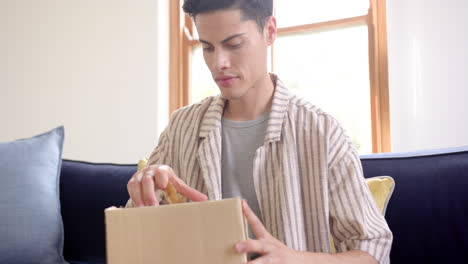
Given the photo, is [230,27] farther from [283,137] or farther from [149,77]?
[149,77]

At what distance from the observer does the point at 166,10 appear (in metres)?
2.41

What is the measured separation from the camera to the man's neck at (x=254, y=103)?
0.99 metres

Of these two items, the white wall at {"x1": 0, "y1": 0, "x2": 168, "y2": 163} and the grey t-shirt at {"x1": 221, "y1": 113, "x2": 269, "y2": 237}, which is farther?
the white wall at {"x1": 0, "y1": 0, "x2": 168, "y2": 163}

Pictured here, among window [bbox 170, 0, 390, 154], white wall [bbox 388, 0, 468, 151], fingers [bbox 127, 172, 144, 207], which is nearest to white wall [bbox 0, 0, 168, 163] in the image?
window [bbox 170, 0, 390, 154]

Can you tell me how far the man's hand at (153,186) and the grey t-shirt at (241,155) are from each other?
240mm

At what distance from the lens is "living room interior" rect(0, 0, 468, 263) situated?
1109 millimetres

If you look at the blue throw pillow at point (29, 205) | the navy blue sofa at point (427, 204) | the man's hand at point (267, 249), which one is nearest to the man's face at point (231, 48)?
the man's hand at point (267, 249)

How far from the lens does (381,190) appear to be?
1.02 meters

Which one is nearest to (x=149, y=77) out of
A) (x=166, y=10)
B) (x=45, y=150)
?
(x=166, y=10)

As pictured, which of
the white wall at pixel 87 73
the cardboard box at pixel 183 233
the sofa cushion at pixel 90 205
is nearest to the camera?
the cardboard box at pixel 183 233

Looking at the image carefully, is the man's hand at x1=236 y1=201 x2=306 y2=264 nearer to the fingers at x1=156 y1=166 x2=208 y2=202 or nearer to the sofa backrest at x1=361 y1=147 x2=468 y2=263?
the fingers at x1=156 y1=166 x2=208 y2=202

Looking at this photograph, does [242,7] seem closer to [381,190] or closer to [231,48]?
[231,48]

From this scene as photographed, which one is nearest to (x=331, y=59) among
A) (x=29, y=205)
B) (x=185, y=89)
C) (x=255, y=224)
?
(x=185, y=89)

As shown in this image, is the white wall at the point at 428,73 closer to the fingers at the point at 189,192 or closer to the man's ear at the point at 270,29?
the man's ear at the point at 270,29
